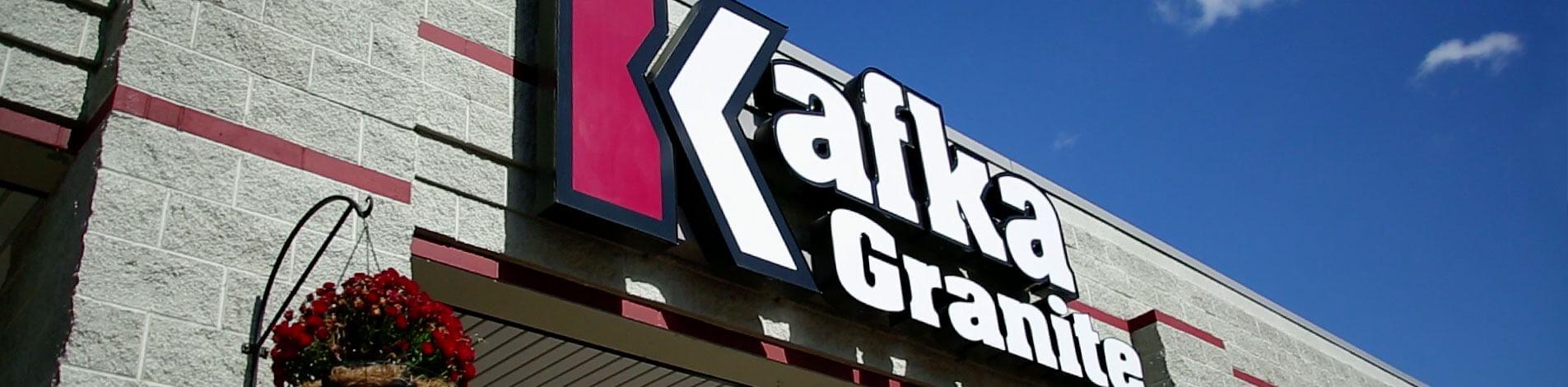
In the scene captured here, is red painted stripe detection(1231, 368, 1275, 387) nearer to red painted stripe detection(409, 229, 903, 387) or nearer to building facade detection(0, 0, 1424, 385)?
building facade detection(0, 0, 1424, 385)

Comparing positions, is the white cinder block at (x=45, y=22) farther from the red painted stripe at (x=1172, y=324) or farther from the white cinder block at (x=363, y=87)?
the red painted stripe at (x=1172, y=324)

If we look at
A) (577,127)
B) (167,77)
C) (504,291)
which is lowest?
(504,291)

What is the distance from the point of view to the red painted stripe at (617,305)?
715 centimetres

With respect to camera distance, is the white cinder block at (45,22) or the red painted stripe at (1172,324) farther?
the red painted stripe at (1172,324)

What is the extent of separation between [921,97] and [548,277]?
426cm

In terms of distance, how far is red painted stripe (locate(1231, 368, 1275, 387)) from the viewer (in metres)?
13.1

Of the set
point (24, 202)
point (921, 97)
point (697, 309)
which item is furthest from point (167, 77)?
point (921, 97)

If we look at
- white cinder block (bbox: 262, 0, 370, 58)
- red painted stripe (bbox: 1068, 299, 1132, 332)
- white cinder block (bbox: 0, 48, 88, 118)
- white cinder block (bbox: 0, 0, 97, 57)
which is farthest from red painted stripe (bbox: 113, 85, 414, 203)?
red painted stripe (bbox: 1068, 299, 1132, 332)

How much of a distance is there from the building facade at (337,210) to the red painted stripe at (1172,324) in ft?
8.41

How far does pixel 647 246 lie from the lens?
7.90m

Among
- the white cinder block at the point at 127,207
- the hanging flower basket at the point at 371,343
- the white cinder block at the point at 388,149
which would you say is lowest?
the hanging flower basket at the point at 371,343

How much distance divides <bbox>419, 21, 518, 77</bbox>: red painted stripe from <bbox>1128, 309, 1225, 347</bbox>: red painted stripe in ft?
21.3

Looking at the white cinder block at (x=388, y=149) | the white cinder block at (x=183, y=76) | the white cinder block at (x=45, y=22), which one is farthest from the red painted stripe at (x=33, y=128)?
the white cinder block at (x=388, y=149)

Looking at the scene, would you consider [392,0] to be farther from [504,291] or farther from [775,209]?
[775,209]
